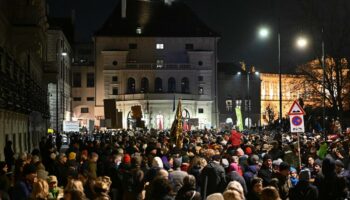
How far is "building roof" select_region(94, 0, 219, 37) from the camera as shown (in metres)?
104

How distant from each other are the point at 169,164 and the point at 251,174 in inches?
141

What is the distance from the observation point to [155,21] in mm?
106438

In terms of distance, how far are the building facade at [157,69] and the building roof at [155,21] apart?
0.16 m

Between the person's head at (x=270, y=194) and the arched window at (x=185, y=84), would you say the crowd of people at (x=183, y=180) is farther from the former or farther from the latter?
the arched window at (x=185, y=84)

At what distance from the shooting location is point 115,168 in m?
15.7

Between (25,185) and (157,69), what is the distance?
8848 centimetres

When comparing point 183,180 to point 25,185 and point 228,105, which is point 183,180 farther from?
point 228,105

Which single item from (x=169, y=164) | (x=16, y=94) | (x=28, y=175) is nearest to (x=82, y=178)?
(x=28, y=175)

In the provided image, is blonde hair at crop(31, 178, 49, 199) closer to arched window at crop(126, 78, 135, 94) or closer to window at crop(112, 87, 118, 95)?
arched window at crop(126, 78, 135, 94)

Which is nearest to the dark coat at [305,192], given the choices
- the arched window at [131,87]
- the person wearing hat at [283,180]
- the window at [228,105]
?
the person wearing hat at [283,180]

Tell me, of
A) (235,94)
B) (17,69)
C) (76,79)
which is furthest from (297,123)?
(235,94)

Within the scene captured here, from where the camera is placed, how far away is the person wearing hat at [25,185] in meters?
11.7

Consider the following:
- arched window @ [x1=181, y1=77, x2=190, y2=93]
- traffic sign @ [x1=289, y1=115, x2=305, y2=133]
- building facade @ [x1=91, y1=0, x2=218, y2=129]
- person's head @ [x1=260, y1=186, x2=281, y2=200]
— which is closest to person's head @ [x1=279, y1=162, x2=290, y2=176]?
person's head @ [x1=260, y1=186, x2=281, y2=200]

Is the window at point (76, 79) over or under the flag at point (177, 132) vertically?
over
